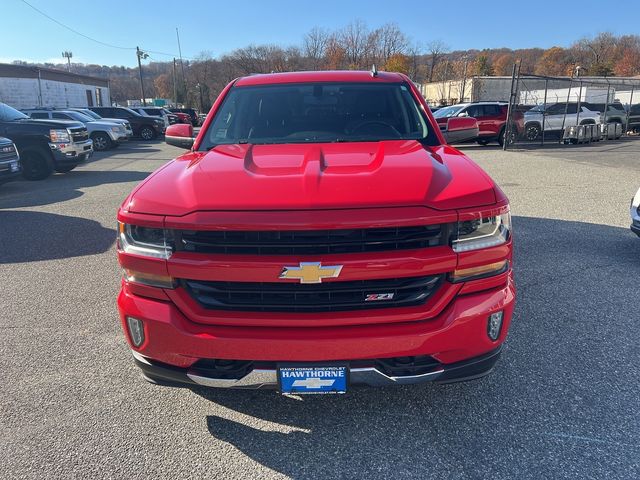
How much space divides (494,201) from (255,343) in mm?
1312

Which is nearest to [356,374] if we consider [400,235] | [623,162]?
[400,235]

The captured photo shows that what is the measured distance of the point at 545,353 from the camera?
3254 millimetres

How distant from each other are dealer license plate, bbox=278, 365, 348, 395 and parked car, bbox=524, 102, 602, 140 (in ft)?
66.4

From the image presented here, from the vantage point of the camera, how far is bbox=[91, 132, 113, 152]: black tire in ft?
62.2

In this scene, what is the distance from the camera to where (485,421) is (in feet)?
8.46

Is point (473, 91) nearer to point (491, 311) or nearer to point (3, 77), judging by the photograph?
point (3, 77)

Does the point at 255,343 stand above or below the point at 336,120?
below

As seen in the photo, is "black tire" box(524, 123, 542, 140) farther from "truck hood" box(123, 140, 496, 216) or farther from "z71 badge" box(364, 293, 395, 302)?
"z71 badge" box(364, 293, 395, 302)

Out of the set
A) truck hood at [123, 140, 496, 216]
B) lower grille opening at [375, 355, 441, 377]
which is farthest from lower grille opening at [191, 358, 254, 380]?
truck hood at [123, 140, 496, 216]

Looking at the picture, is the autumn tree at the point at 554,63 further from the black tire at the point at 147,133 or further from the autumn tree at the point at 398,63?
the black tire at the point at 147,133

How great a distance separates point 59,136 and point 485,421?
39.8ft

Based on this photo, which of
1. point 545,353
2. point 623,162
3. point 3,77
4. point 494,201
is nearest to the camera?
point 494,201

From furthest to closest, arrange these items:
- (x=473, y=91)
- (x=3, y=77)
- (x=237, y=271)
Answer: (x=473, y=91) → (x=3, y=77) → (x=237, y=271)

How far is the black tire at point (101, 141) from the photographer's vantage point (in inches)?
747
